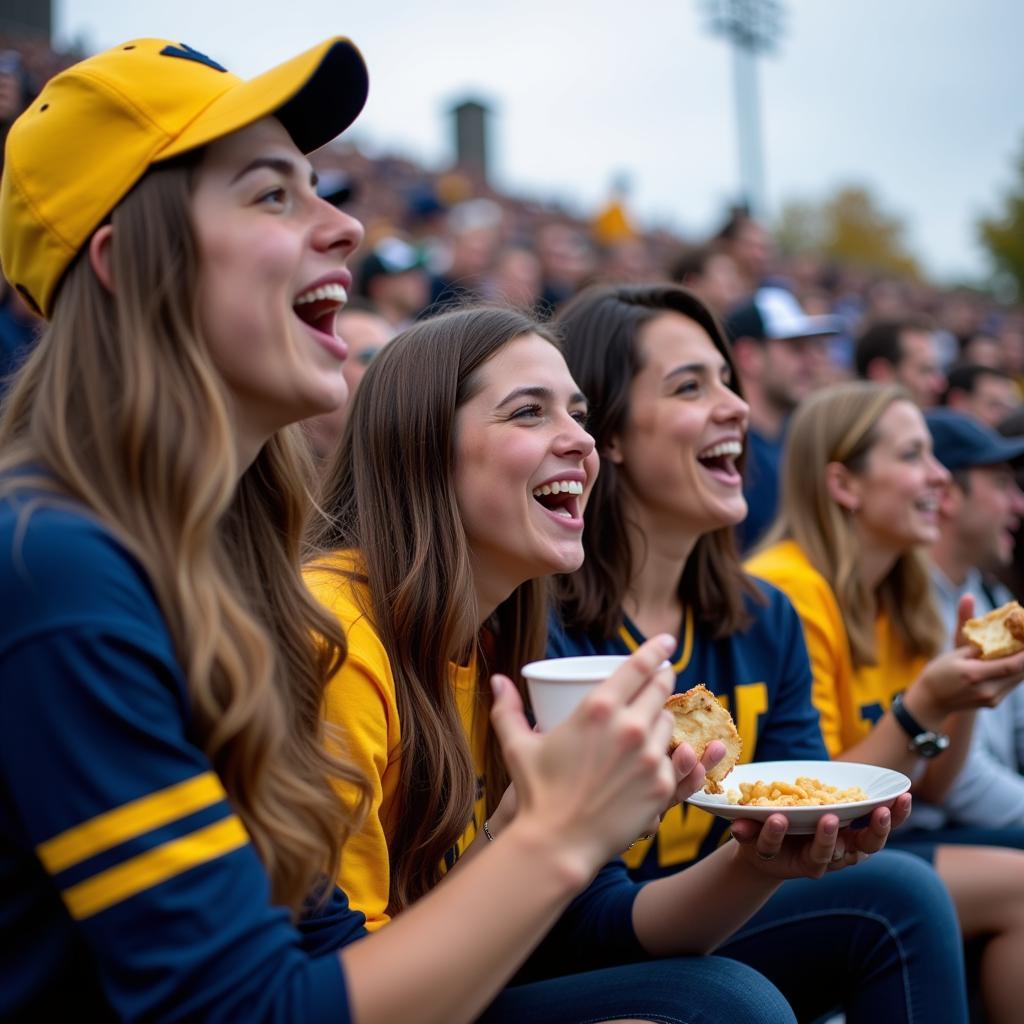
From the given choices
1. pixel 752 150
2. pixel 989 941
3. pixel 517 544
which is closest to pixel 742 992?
pixel 517 544

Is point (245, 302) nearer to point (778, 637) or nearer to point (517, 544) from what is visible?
point (517, 544)

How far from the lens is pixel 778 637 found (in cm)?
314

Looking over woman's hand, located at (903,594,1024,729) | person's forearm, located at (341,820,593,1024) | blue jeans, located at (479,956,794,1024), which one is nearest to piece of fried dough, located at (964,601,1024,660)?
woman's hand, located at (903,594,1024,729)

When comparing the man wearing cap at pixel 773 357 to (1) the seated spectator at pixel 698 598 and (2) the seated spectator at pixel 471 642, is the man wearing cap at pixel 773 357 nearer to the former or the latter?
(1) the seated spectator at pixel 698 598

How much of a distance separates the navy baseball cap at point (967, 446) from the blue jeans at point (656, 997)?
9.12ft

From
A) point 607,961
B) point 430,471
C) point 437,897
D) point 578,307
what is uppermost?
point 578,307

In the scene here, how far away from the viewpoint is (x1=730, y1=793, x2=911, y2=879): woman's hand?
2021 mm

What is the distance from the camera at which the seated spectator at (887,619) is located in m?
3.13

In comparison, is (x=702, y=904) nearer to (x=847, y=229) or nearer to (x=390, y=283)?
(x=390, y=283)

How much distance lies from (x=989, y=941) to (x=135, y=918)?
2.71 meters

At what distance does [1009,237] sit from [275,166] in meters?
48.2

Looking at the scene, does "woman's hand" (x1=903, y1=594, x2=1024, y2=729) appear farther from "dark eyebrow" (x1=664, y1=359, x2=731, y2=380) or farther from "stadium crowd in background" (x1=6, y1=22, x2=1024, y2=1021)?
"dark eyebrow" (x1=664, y1=359, x2=731, y2=380)

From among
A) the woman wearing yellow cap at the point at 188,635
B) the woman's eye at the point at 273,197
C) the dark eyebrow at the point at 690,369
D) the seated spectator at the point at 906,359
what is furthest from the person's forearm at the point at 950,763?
the seated spectator at the point at 906,359

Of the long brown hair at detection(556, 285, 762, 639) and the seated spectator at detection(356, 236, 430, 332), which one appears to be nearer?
the long brown hair at detection(556, 285, 762, 639)
